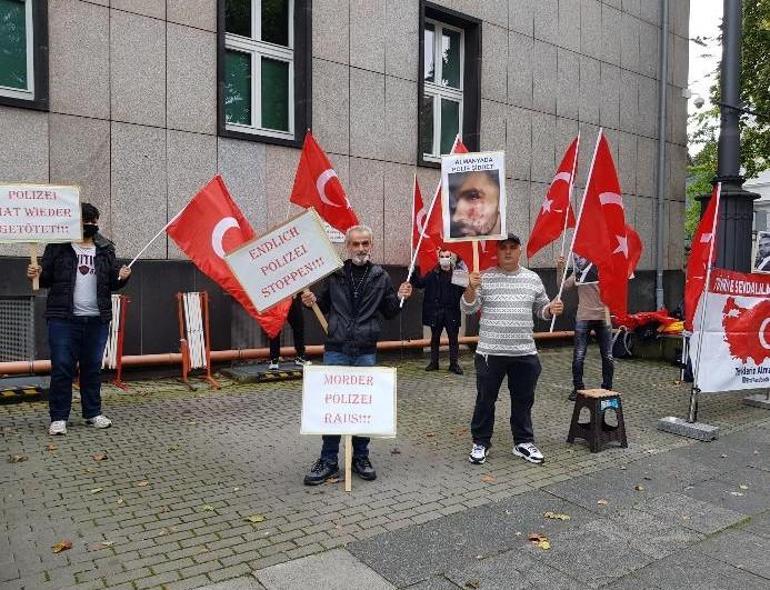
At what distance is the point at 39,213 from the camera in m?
5.89

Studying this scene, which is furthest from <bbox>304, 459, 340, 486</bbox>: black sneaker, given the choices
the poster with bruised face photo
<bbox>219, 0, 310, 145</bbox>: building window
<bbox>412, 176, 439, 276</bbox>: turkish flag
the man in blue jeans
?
<bbox>219, 0, 310, 145</bbox>: building window

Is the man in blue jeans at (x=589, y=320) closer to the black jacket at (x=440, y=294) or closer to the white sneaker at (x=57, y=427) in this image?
the black jacket at (x=440, y=294)

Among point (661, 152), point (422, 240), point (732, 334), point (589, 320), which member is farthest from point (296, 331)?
point (661, 152)

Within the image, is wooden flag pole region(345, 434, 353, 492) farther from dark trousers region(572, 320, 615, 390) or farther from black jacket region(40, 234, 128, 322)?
dark trousers region(572, 320, 615, 390)

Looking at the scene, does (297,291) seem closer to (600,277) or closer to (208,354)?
(600,277)

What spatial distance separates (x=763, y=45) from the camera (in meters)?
19.3

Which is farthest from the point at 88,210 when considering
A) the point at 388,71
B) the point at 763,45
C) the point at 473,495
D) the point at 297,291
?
the point at 763,45

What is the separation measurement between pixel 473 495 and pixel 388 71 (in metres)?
8.14

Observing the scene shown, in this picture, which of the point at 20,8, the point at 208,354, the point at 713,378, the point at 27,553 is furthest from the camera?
the point at 208,354

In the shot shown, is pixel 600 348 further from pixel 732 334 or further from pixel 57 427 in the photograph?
pixel 57 427

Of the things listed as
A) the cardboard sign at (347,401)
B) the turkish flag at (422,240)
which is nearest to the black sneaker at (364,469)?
the cardboard sign at (347,401)

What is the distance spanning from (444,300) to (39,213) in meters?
5.90

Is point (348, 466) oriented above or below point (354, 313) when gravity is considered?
below

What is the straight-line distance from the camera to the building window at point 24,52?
25.9 feet
